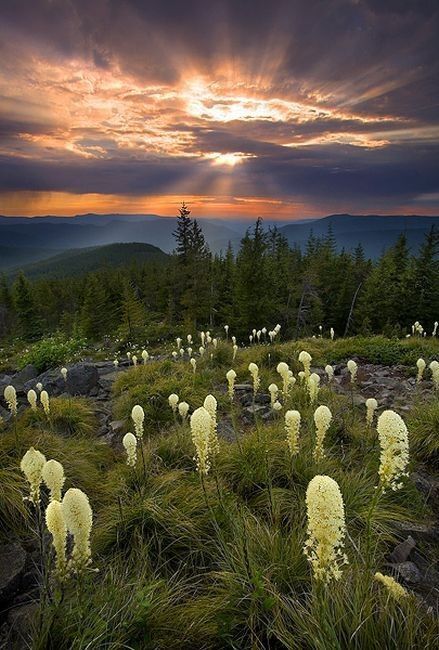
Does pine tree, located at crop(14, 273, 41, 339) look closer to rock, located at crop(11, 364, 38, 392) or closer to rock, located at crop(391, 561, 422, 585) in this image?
rock, located at crop(11, 364, 38, 392)

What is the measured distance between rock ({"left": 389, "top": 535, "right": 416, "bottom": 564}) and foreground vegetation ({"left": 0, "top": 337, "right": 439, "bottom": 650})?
5.3 inches

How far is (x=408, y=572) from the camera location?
445 cm

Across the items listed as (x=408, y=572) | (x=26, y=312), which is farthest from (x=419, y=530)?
(x=26, y=312)

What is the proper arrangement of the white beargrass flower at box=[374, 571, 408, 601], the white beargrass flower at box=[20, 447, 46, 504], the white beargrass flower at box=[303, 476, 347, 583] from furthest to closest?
the white beargrass flower at box=[20, 447, 46, 504], the white beargrass flower at box=[374, 571, 408, 601], the white beargrass flower at box=[303, 476, 347, 583]

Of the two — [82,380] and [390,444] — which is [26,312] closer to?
[82,380]

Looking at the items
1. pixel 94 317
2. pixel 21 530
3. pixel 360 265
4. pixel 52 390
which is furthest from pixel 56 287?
pixel 21 530

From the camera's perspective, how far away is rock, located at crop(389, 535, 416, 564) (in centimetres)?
471

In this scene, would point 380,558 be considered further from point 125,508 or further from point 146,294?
point 146,294

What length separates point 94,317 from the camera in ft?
171

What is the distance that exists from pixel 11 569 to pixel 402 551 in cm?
454

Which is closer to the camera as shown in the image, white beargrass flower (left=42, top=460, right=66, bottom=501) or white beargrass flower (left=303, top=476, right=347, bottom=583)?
white beargrass flower (left=303, top=476, right=347, bottom=583)

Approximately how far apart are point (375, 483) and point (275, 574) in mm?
2746

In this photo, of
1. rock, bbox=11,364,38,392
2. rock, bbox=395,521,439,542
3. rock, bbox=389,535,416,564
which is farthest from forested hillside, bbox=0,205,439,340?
rock, bbox=389,535,416,564

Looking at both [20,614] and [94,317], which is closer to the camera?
[20,614]
